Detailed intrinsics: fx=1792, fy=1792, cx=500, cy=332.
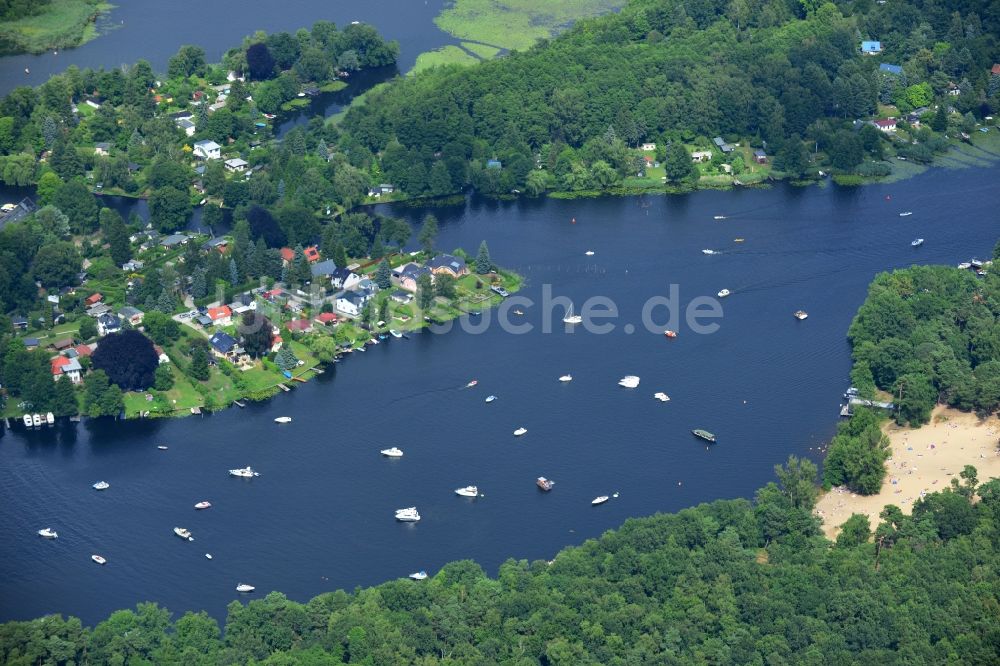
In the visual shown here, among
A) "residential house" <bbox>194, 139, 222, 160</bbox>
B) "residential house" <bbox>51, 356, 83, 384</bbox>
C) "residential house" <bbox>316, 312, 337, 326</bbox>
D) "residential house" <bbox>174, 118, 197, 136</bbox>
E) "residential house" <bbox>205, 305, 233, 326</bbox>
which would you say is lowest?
"residential house" <bbox>51, 356, 83, 384</bbox>

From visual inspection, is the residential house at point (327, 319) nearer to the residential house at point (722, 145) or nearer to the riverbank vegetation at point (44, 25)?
the residential house at point (722, 145)

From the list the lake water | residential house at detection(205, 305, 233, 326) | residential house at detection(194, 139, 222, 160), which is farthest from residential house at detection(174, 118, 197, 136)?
residential house at detection(205, 305, 233, 326)

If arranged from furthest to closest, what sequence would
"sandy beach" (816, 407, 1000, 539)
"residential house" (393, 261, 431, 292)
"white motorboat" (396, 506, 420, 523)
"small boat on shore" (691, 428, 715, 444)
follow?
"residential house" (393, 261, 431, 292), "small boat on shore" (691, 428, 715, 444), "sandy beach" (816, 407, 1000, 539), "white motorboat" (396, 506, 420, 523)

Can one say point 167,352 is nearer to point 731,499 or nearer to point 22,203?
point 22,203

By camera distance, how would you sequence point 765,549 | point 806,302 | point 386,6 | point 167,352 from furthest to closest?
point 386,6, point 806,302, point 167,352, point 765,549

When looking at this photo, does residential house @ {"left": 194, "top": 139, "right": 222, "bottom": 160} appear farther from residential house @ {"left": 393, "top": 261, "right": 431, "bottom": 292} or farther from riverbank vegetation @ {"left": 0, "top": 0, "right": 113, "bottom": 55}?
riverbank vegetation @ {"left": 0, "top": 0, "right": 113, "bottom": 55}

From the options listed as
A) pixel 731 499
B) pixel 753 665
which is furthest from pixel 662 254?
pixel 753 665
